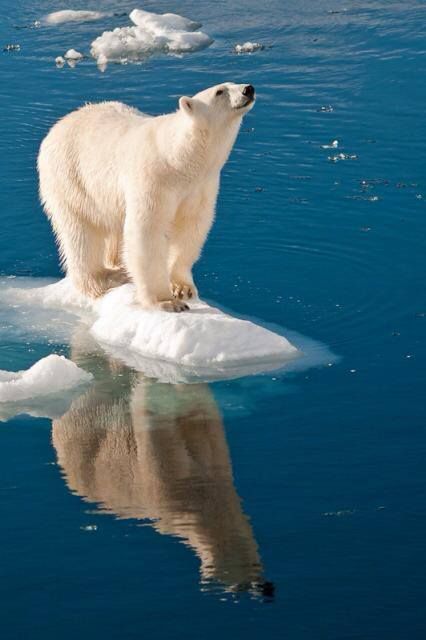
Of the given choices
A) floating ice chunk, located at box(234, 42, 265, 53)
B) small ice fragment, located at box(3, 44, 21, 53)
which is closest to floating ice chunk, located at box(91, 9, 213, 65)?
floating ice chunk, located at box(234, 42, 265, 53)

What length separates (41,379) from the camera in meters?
6.71

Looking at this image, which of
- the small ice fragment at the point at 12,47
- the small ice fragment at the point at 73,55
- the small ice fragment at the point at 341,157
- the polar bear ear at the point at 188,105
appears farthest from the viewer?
the small ice fragment at the point at 12,47

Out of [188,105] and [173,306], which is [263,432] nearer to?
[173,306]

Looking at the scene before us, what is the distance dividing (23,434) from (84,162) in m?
2.11

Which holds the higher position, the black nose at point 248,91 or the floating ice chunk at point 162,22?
the floating ice chunk at point 162,22

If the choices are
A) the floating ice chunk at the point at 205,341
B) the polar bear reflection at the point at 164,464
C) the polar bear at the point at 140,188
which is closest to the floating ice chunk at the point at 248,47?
the polar bear at the point at 140,188

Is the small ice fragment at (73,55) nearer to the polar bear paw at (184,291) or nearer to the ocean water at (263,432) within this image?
the ocean water at (263,432)

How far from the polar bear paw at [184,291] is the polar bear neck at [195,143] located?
72 cm

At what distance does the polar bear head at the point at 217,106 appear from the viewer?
708cm

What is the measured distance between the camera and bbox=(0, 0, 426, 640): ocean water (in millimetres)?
4820

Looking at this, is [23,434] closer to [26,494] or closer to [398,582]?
[26,494]

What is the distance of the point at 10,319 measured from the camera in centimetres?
777

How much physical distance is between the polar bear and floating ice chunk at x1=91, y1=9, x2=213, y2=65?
440cm

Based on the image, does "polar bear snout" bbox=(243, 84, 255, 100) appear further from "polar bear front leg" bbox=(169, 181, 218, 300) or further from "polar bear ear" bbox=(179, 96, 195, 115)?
"polar bear front leg" bbox=(169, 181, 218, 300)
